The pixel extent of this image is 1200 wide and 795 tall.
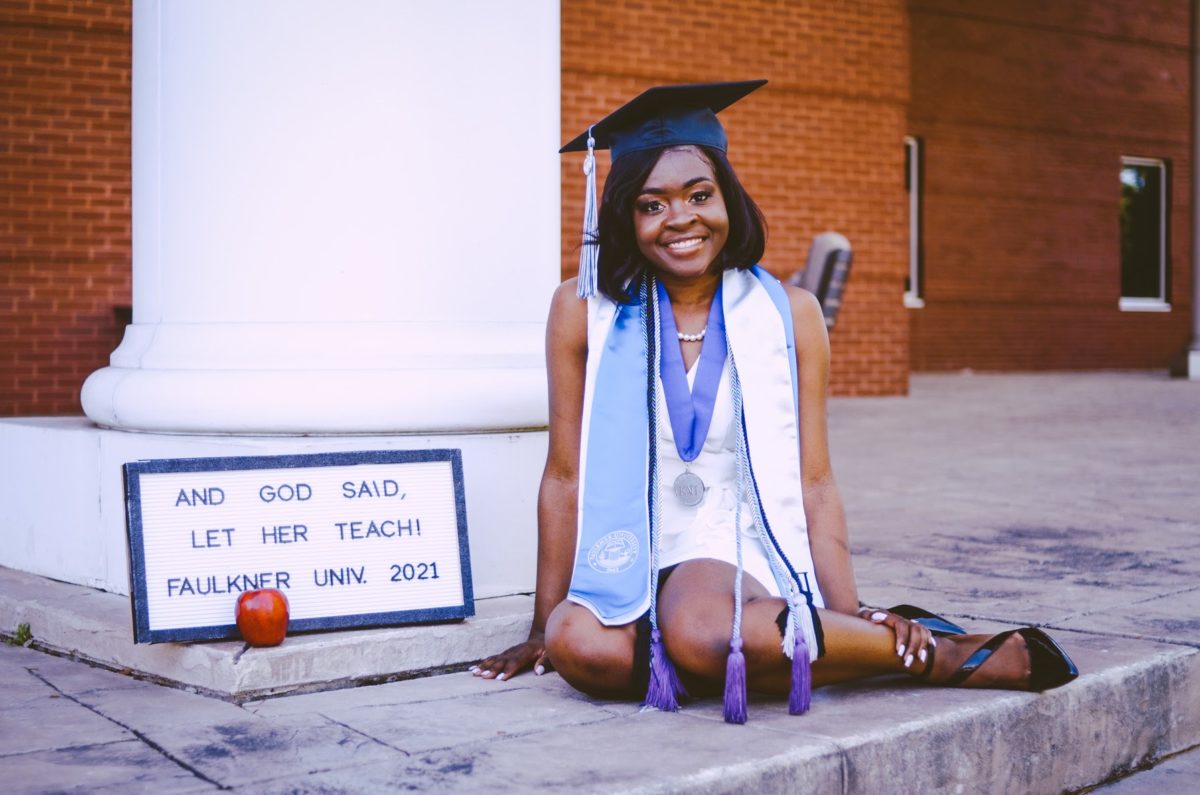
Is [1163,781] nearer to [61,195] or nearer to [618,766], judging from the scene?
[618,766]

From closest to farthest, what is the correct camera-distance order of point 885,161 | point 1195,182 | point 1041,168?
1. point 885,161
2. point 1195,182
3. point 1041,168

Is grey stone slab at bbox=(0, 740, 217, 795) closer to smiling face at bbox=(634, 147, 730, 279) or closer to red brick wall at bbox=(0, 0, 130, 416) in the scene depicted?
smiling face at bbox=(634, 147, 730, 279)

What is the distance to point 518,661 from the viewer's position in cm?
314

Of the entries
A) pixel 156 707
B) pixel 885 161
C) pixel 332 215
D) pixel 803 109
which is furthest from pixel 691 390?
pixel 885 161

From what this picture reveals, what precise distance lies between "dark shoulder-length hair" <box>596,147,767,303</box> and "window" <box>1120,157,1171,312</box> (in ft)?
55.2

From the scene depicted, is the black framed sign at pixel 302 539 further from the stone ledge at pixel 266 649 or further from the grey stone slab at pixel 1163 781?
the grey stone slab at pixel 1163 781

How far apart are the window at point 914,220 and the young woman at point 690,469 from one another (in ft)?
Answer: 43.9

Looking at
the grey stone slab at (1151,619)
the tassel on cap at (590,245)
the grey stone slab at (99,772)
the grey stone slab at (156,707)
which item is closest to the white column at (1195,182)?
the grey stone slab at (1151,619)

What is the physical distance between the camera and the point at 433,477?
338 cm

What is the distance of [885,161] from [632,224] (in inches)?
391

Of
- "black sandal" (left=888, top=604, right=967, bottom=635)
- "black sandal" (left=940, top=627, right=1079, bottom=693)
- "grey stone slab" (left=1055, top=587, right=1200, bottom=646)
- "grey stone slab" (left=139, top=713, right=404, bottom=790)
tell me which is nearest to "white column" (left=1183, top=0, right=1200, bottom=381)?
"grey stone slab" (left=1055, top=587, right=1200, bottom=646)

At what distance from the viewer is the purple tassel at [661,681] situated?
2805 millimetres

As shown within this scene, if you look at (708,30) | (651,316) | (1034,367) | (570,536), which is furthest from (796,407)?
(1034,367)

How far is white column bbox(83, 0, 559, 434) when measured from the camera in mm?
3566
